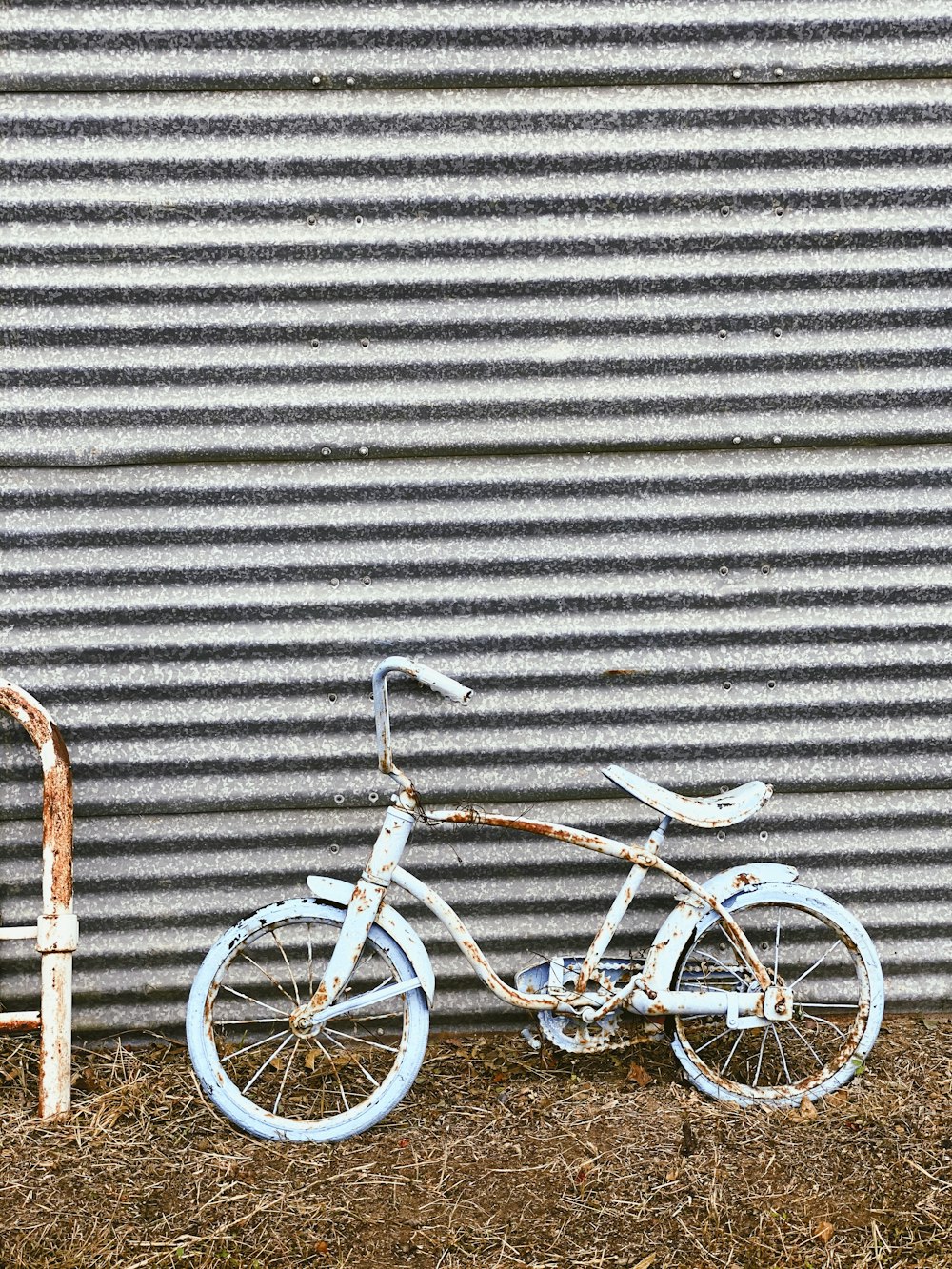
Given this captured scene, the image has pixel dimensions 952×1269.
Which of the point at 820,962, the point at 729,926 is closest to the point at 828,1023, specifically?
the point at 820,962

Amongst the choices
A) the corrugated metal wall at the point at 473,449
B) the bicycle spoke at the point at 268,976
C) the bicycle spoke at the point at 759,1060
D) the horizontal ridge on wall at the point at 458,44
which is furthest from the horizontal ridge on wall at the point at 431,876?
the horizontal ridge on wall at the point at 458,44

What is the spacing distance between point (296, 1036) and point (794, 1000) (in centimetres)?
183

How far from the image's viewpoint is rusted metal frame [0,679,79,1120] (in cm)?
359

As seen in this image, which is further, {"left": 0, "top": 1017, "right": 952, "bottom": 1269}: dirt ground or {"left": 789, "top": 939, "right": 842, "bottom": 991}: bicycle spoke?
{"left": 789, "top": 939, "right": 842, "bottom": 991}: bicycle spoke

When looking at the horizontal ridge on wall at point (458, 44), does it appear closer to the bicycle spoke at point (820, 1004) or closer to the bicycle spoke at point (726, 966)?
the bicycle spoke at point (726, 966)

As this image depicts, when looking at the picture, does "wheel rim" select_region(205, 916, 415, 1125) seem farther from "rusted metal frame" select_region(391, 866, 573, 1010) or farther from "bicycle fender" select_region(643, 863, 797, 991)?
"bicycle fender" select_region(643, 863, 797, 991)

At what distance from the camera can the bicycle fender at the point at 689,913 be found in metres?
3.61

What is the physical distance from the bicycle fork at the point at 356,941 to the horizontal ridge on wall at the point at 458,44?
265cm

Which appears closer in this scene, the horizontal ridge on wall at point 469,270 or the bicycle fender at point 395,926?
the bicycle fender at point 395,926

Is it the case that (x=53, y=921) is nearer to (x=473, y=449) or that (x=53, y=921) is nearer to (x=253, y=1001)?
(x=253, y=1001)

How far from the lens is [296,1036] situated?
3670mm

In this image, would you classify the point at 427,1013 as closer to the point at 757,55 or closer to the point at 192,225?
the point at 192,225

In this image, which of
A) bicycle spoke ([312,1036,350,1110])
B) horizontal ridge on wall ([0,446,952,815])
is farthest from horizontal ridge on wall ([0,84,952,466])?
bicycle spoke ([312,1036,350,1110])

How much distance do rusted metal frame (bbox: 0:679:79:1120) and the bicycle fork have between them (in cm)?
85
